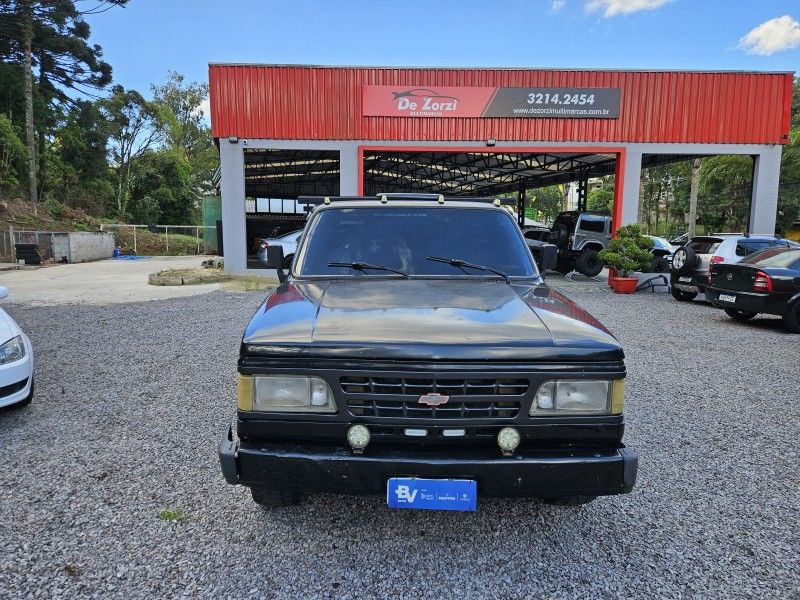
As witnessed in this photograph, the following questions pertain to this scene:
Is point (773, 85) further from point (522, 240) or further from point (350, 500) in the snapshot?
point (350, 500)

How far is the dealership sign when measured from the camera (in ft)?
46.2

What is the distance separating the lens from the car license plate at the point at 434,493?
208 centimetres

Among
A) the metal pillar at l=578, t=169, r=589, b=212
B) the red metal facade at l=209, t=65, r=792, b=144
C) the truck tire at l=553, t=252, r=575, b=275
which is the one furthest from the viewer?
the metal pillar at l=578, t=169, r=589, b=212

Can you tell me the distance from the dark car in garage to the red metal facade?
6942 millimetres

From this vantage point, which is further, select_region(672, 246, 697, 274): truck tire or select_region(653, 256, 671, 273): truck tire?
select_region(653, 256, 671, 273): truck tire

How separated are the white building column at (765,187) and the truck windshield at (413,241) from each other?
1431cm

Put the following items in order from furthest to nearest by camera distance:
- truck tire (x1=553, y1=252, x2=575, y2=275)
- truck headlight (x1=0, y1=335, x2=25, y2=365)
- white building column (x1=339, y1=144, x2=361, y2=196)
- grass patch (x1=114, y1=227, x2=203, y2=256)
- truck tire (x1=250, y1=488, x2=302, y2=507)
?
grass patch (x1=114, y1=227, x2=203, y2=256), truck tire (x1=553, y1=252, x2=575, y2=275), white building column (x1=339, y1=144, x2=361, y2=196), truck headlight (x1=0, y1=335, x2=25, y2=365), truck tire (x1=250, y1=488, x2=302, y2=507)

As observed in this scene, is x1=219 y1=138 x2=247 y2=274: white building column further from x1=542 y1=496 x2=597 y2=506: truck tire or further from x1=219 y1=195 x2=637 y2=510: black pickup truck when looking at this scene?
x1=542 y1=496 x2=597 y2=506: truck tire

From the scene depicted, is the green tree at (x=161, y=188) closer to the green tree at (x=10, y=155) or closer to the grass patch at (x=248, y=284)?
the green tree at (x=10, y=155)

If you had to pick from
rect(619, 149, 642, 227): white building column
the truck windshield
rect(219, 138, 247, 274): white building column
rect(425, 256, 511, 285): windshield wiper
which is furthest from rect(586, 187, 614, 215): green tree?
rect(425, 256, 511, 285): windshield wiper

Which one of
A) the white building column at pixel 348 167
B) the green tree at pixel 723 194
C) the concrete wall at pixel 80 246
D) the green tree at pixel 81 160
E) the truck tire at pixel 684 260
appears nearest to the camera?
the truck tire at pixel 684 260

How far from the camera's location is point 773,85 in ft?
46.2

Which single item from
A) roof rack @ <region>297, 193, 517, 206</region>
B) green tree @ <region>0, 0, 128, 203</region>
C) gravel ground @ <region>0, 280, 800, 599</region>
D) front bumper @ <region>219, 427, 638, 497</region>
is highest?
green tree @ <region>0, 0, 128, 203</region>

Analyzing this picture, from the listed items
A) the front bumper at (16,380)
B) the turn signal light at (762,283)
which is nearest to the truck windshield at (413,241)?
the front bumper at (16,380)
